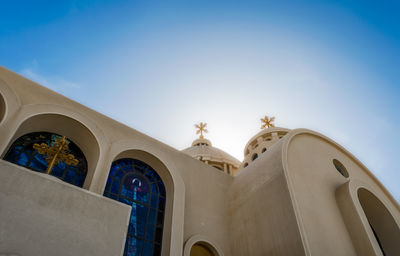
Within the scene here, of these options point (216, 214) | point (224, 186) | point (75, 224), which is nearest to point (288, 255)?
point (216, 214)

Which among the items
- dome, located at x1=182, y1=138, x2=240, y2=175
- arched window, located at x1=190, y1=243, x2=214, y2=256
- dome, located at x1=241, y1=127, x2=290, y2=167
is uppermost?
dome, located at x1=182, y1=138, x2=240, y2=175

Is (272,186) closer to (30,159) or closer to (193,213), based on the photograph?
(193,213)

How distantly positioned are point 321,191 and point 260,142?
689 centimetres

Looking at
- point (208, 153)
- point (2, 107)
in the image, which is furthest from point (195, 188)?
point (208, 153)

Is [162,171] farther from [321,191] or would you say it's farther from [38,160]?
[321,191]

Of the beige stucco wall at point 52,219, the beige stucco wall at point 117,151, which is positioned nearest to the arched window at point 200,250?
the beige stucco wall at point 117,151

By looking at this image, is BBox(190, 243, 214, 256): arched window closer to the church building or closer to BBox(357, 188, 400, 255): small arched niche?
the church building

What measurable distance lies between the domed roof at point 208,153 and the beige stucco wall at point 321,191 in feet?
32.9

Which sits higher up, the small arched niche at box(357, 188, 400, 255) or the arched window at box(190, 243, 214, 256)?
the small arched niche at box(357, 188, 400, 255)

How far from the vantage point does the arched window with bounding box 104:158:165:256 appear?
7207 millimetres

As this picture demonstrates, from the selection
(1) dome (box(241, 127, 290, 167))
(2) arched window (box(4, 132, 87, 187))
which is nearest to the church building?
(2) arched window (box(4, 132, 87, 187))

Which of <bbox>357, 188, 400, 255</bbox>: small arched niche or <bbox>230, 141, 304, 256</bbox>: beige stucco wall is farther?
<bbox>357, 188, 400, 255</bbox>: small arched niche

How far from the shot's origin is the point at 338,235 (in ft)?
23.6

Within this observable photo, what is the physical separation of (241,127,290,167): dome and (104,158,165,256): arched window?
680 centimetres
